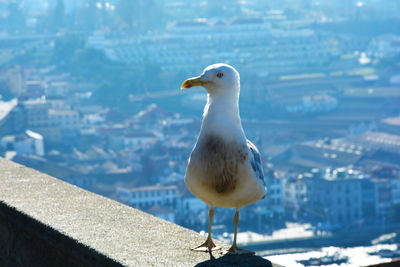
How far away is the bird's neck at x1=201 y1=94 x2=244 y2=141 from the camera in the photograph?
2.53 feet

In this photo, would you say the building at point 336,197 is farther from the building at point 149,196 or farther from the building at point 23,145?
the building at point 23,145

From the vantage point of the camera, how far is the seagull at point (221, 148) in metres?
0.77

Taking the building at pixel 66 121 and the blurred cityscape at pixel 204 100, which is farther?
the building at pixel 66 121

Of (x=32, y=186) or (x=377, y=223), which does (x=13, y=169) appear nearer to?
(x=32, y=186)

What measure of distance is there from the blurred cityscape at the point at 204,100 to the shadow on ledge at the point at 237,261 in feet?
28.8

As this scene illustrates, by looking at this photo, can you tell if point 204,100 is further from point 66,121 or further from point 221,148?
point 221,148

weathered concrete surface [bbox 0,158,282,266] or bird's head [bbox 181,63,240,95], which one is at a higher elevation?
bird's head [bbox 181,63,240,95]

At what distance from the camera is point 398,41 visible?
82.2 ft

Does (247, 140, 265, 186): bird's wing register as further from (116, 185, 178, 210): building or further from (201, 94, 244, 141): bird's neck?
(116, 185, 178, 210): building

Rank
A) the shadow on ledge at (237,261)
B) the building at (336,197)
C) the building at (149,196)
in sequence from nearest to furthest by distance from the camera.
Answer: the shadow on ledge at (237,261) < the building at (149,196) < the building at (336,197)

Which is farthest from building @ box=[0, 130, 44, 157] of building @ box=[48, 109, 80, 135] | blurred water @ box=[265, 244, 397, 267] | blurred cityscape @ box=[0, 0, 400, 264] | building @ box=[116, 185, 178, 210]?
blurred water @ box=[265, 244, 397, 267]

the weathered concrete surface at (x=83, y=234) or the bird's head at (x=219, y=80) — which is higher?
the bird's head at (x=219, y=80)

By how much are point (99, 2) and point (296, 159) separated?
54.3ft

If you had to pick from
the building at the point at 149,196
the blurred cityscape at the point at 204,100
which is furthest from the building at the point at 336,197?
the building at the point at 149,196
